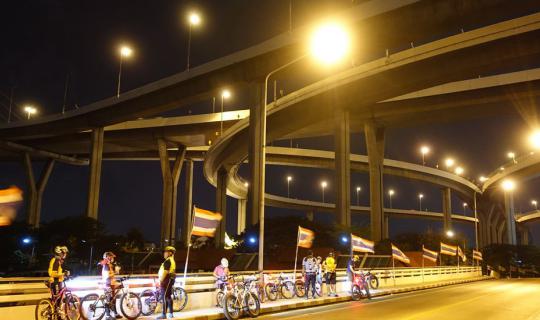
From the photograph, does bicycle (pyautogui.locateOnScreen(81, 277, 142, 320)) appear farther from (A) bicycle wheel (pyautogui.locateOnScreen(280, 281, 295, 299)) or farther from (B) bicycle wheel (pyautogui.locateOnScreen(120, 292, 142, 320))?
(A) bicycle wheel (pyautogui.locateOnScreen(280, 281, 295, 299))

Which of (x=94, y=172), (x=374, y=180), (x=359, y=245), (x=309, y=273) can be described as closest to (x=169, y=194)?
(x=94, y=172)

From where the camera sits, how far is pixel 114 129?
221 ft

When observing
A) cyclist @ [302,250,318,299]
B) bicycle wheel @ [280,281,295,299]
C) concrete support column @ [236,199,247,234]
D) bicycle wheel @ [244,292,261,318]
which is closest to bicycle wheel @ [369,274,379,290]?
cyclist @ [302,250,318,299]

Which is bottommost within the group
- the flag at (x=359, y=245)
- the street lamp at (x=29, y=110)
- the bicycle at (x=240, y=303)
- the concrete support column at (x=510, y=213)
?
the bicycle at (x=240, y=303)

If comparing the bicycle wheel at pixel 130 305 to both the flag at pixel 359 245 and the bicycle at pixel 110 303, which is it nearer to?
the bicycle at pixel 110 303

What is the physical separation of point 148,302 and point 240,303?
8.62 ft

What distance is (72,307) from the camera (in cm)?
1224

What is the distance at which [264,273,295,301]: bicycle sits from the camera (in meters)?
20.2

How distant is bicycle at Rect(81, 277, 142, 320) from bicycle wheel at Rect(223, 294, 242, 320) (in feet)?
7.45

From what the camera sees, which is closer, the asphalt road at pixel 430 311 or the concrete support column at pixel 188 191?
the asphalt road at pixel 430 311

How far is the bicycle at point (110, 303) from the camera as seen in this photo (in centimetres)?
1272

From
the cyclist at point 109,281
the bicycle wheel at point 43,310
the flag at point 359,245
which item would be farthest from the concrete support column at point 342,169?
the bicycle wheel at point 43,310

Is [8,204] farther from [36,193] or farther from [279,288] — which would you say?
[36,193]

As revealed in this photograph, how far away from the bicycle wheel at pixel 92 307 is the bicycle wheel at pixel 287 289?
9.37 m
